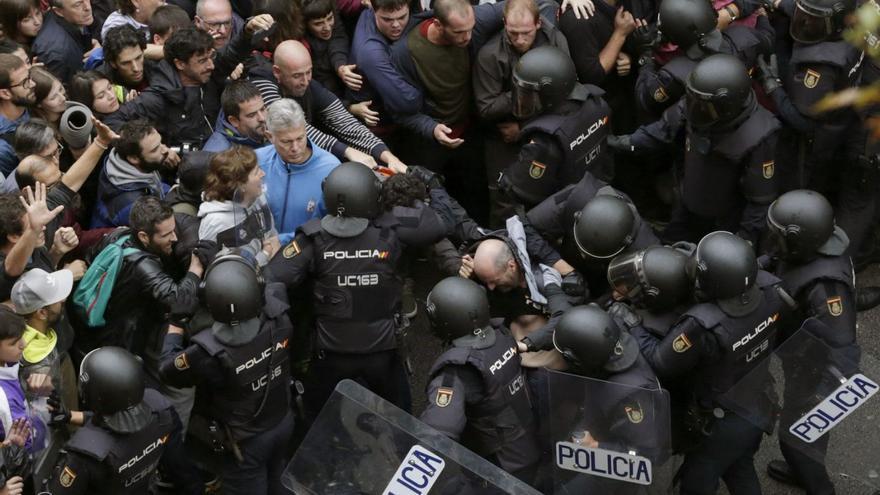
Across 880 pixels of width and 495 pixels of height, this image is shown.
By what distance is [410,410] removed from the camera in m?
6.87

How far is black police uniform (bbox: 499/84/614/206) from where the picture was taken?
6.88 metres

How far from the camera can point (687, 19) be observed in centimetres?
705

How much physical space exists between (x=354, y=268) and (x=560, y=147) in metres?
1.58

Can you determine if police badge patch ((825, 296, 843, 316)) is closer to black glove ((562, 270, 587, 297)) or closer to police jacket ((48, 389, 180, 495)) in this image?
black glove ((562, 270, 587, 297))

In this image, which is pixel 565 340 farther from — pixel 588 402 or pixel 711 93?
pixel 711 93

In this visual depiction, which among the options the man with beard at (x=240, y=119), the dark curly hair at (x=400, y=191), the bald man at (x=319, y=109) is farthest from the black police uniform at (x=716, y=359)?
the man with beard at (x=240, y=119)

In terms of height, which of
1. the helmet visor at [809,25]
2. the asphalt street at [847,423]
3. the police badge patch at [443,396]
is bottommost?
the asphalt street at [847,423]

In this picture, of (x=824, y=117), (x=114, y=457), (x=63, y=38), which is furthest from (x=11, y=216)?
(x=824, y=117)

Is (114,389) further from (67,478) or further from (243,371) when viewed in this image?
(243,371)

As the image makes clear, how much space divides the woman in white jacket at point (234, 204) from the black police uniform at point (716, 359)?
6.78ft

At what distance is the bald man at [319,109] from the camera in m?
7.07

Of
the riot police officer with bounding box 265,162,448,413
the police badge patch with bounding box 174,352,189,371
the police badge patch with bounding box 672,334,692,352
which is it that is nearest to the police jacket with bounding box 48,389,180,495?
the police badge patch with bounding box 174,352,189,371

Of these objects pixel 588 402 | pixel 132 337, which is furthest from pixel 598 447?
pixel 132 337

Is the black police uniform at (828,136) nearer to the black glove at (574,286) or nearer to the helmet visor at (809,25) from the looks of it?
the helmet visor at (809,25)
